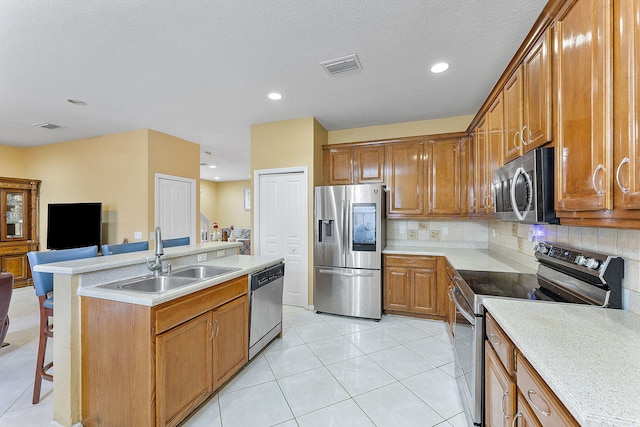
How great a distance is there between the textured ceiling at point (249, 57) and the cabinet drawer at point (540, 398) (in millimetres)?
2124

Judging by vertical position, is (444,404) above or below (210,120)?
below

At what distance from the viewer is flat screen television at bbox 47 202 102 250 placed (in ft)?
14.8

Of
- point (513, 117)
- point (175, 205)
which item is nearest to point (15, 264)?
point (175, 205)

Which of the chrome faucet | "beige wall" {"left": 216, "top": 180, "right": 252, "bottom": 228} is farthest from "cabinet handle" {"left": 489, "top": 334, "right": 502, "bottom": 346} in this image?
"beige wall" {"left": 216, "top": 180, "right": 252, "bottom": 228}

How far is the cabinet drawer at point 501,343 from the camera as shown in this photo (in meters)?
1.20

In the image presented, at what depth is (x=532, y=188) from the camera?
1557mm

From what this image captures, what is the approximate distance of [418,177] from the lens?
3.80m

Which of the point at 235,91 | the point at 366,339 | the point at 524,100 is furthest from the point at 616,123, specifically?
the point at 235,91

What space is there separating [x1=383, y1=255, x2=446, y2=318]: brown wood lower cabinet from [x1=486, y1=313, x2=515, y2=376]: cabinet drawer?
1.94 m

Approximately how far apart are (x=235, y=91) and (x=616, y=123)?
3066 millimetres

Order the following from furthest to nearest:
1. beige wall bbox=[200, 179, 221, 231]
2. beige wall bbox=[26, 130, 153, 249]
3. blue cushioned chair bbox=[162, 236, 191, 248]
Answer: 1. beige wall bbox=[200, 179, 221, 231]
2. beige wall bbox=[26, 130, 153, 249]
3. blue cushioned chair bbox=[162, 236, 191, 248]

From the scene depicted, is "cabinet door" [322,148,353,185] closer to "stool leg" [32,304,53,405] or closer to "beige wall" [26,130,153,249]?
"beige wall" [26,130,153,249]

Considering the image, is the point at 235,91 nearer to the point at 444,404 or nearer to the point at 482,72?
the point at 482,72

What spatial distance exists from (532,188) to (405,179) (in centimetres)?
233
